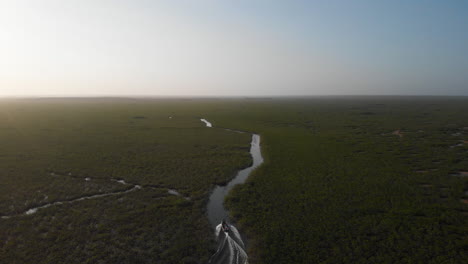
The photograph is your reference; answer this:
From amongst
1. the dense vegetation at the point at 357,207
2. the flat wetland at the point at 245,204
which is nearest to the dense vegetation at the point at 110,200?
the flat wetland at the point at 245,204

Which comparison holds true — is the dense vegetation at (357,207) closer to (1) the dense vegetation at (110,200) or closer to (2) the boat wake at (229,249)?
(2) the boat wake at (229,249)

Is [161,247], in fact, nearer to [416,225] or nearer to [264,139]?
[416,225]

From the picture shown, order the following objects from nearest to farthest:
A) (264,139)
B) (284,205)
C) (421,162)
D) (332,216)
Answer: (332,216) < (284,205) < (421,162) < (264,139)

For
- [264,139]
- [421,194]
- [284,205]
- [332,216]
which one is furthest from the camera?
[264,139]

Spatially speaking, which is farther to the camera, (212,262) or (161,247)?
(161,247)

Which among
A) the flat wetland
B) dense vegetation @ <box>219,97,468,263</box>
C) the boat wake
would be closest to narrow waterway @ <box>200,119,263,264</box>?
the boat wake

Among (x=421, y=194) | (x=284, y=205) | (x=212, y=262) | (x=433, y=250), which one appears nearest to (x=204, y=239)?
(x=212, y=262)
